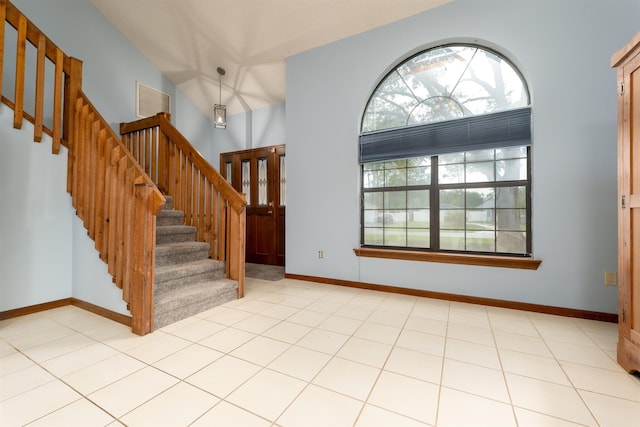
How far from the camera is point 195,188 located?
3.51 metres

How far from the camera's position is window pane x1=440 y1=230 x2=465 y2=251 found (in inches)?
122

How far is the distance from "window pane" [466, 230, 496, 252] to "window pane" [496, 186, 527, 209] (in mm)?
344

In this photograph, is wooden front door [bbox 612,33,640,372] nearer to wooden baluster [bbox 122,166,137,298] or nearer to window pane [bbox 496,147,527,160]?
window pane [bbox 496,147,527,160]

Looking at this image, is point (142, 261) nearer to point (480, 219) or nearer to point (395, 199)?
point (395, 199)

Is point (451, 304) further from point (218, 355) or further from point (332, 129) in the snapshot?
point (332, 129)

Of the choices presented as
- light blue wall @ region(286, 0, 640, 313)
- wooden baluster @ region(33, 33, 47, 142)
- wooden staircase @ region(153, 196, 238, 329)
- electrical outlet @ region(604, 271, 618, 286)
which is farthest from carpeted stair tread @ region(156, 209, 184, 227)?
electrical outlet @ region(604, 271, 618, 286)

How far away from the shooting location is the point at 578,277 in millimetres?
2535

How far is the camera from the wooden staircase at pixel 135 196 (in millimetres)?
2174

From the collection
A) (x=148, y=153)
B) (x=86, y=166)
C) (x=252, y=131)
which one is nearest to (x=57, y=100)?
(x=86, y=166)

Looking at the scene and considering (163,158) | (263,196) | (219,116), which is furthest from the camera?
(263,196)

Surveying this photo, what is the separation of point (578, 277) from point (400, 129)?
236cm

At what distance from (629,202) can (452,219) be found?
1.51 m

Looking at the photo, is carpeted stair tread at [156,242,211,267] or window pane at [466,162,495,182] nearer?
carpeted stair tread at [156,242,211,267]

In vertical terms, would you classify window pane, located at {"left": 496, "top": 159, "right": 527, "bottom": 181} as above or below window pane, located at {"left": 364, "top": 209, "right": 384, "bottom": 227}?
above
